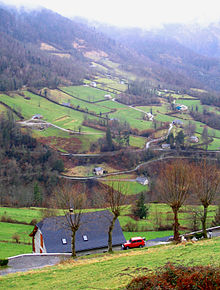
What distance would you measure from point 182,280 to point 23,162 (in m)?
93.3

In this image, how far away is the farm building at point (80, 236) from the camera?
34.2 metres

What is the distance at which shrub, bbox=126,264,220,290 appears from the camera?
11.4 metres

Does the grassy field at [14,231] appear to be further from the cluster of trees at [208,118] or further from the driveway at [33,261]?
the cluster of trees at [208,118]

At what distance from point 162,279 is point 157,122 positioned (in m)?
120

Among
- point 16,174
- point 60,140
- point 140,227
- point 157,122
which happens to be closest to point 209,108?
point 157,122

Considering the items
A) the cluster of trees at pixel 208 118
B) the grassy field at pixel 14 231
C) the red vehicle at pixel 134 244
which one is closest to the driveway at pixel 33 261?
the red vehicle at pixel 134 244

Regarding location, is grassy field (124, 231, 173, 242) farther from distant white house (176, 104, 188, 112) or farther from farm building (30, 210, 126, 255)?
distant white house (176, 104, 188, 112)

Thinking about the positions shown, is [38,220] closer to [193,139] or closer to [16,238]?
[16,238]

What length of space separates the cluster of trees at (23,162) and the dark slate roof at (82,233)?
131 ft

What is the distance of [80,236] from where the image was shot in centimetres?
3512

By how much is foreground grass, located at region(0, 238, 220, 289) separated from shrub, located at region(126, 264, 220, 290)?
92.0 inches

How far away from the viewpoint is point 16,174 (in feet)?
302

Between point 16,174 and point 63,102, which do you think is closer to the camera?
point 16,174

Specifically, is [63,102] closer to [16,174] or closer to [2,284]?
[16,174]
